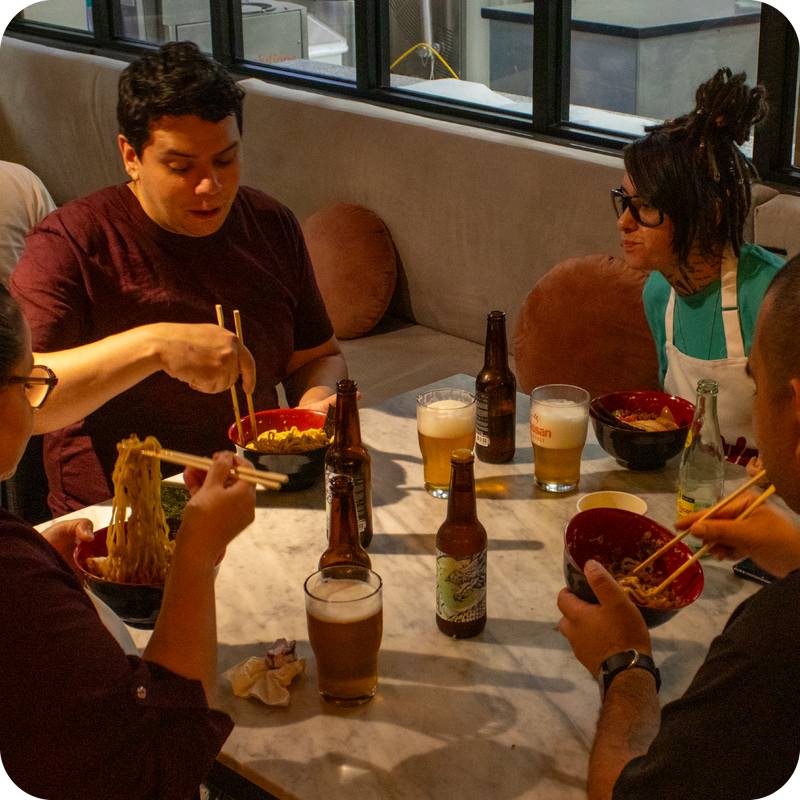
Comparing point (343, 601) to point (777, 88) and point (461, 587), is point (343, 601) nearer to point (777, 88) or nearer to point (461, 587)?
point (461, 587)

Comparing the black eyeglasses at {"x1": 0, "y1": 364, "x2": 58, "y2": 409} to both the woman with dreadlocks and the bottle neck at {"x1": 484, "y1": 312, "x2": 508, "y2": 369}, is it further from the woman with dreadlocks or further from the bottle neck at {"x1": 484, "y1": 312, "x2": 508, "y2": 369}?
the woman with dreadlocks

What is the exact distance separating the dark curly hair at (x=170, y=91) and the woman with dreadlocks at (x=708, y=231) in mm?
900

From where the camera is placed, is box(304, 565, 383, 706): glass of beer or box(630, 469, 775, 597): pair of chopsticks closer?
box(304, 565, 383, 706): glass of beer

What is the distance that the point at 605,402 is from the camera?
1.81 m

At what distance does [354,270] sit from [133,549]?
7.78ft

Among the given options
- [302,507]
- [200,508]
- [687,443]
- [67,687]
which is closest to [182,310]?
[302,507]

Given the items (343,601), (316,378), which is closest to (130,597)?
(343,601)

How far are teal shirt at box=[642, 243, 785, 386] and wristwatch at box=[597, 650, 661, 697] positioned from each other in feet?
3.59

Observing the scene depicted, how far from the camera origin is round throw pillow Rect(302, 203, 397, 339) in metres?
3.52

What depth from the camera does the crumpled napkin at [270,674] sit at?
3.69 feet

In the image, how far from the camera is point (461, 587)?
47.3 inches

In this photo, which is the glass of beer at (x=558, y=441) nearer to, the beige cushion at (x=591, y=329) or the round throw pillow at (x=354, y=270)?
the beige cushion at (x=591, y=329)

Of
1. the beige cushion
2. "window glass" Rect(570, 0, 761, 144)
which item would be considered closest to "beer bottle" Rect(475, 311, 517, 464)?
the beige cushion

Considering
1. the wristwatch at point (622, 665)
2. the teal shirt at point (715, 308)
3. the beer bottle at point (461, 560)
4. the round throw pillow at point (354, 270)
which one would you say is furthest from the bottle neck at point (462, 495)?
the round throw pillow at point (354, 270)
